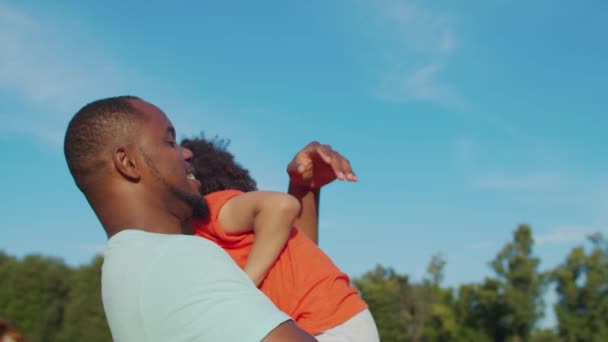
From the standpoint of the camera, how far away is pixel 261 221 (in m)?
2.49

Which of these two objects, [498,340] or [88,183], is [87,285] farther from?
[88,183]

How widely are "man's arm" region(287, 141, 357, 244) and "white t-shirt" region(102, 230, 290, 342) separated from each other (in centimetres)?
100

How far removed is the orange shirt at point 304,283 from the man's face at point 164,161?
73 cm

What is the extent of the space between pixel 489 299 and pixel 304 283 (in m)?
25.0

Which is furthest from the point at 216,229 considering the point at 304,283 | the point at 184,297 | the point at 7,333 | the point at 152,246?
the point at 7,333

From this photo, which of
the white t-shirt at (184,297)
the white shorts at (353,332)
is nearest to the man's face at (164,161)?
the white t-shirt at (184,297)

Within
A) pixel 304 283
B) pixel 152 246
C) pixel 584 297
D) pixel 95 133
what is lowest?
pixel 152 246

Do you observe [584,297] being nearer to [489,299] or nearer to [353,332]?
[489,299]

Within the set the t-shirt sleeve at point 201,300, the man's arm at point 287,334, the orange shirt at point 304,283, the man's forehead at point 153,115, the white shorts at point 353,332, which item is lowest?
the man's arm at point 287,334

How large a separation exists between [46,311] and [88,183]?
Answer: 84.7 ft

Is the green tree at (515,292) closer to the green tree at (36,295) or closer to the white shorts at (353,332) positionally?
the green tree at (36,295)

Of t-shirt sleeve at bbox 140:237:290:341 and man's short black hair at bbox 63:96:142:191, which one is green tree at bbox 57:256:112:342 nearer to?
man's short black hair at bbox 63:96:142:191

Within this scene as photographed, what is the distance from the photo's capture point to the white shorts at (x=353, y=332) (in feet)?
7.91

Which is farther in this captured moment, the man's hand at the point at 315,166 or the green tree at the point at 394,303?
the green tree at the point at 394,303
